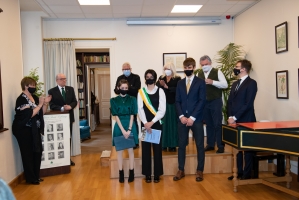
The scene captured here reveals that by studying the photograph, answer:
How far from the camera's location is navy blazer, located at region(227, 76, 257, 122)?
370cm

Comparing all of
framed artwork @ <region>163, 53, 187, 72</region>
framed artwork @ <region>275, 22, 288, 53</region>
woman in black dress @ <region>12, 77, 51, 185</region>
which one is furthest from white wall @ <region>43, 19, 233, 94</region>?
woman in black dress @ <region>12, 77, 51, 185</region>

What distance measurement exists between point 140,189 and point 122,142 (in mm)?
669

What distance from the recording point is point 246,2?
540cm

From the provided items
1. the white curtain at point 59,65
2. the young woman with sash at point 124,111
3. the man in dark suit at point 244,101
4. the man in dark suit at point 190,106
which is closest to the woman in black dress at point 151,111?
the young woman with sash at point 124,111

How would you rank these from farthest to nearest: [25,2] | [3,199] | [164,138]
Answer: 1. [25,2]
2. [164,138]
3. [3,199]

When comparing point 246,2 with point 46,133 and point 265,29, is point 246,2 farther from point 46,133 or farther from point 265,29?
point 46,133

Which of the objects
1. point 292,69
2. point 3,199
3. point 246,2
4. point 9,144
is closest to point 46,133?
point 9,144

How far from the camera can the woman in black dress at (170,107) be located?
14.3 feet

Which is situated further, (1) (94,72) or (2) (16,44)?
(1) (94,72)

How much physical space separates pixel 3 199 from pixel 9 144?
319 centimetres

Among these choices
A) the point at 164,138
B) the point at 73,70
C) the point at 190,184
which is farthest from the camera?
the point at 73,70

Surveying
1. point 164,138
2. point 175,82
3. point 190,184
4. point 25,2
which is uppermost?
point 25,2

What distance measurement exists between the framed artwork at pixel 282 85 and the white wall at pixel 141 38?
6.92ft

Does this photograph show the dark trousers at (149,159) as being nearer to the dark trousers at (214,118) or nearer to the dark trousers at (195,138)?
the dark trousers at (195,138)
